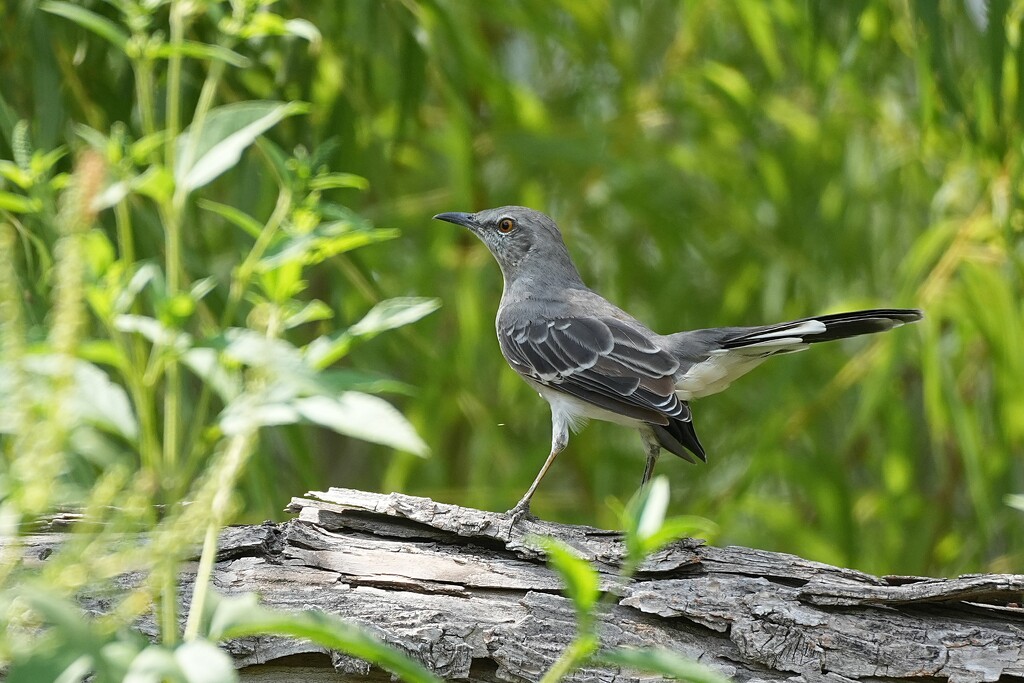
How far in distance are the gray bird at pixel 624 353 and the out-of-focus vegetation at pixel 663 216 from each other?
59cm

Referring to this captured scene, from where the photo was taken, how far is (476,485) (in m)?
6.43

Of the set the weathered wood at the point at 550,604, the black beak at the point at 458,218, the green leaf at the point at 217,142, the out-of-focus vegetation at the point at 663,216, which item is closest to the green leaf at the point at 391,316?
the green leaf at the point at 217,142

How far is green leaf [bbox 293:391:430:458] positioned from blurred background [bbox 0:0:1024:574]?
304cm

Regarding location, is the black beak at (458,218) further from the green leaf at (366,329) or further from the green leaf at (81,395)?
the green leaf at (81,395)

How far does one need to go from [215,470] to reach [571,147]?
14.8ft

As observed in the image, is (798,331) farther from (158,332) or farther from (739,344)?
(158,332)

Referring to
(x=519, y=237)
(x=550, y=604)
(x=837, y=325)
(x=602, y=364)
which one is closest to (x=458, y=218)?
(x=519, y=237)

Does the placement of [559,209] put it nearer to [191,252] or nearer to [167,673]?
[191,252]

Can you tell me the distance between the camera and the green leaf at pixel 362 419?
1.27 meters

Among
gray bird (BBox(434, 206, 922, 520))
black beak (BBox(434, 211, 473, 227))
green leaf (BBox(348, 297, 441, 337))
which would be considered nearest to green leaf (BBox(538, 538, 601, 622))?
green leaf (BBox(348, 297, 441, 337))

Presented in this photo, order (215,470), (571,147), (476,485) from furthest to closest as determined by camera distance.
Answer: (476,485) < (571,147) < (215,470)

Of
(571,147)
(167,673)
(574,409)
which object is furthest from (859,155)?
(167,673)

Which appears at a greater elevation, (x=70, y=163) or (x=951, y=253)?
(x=951, y=253)

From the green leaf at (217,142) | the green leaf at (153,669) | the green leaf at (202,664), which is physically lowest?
the green leaf at (153,669)
